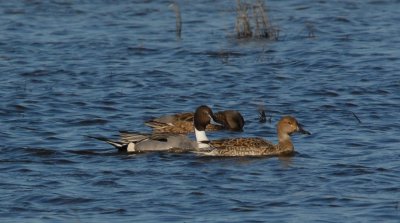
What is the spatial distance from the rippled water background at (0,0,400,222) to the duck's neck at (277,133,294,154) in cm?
17

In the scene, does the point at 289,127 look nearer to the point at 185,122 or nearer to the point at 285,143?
the point at 285,143

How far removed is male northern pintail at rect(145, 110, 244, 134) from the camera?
14617mm

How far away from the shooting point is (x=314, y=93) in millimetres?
16750

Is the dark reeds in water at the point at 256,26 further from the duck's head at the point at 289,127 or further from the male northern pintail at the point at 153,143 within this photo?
the male northern pintail at the point at 153,143

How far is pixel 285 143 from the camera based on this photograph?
1323 cm

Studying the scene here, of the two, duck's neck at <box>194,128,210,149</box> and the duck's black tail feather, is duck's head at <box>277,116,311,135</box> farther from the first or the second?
the duck's black tail feather

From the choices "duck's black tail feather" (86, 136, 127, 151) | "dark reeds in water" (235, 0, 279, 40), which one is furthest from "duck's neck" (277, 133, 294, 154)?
"dark reeds in water" (235, 0, 279, 40)

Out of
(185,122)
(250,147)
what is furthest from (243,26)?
(250,147)

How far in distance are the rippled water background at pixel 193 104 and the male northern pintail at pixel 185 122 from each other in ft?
0.59

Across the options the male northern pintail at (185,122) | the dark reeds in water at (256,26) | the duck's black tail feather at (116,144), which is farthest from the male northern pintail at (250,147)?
the dark reeds in water at (256,26)

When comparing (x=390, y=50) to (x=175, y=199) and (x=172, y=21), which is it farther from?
(x=175, y=199)

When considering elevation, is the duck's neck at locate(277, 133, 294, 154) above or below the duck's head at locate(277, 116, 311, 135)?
below

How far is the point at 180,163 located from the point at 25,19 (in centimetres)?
1127

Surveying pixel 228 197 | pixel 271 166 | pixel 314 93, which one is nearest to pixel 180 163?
pixel 271 166
